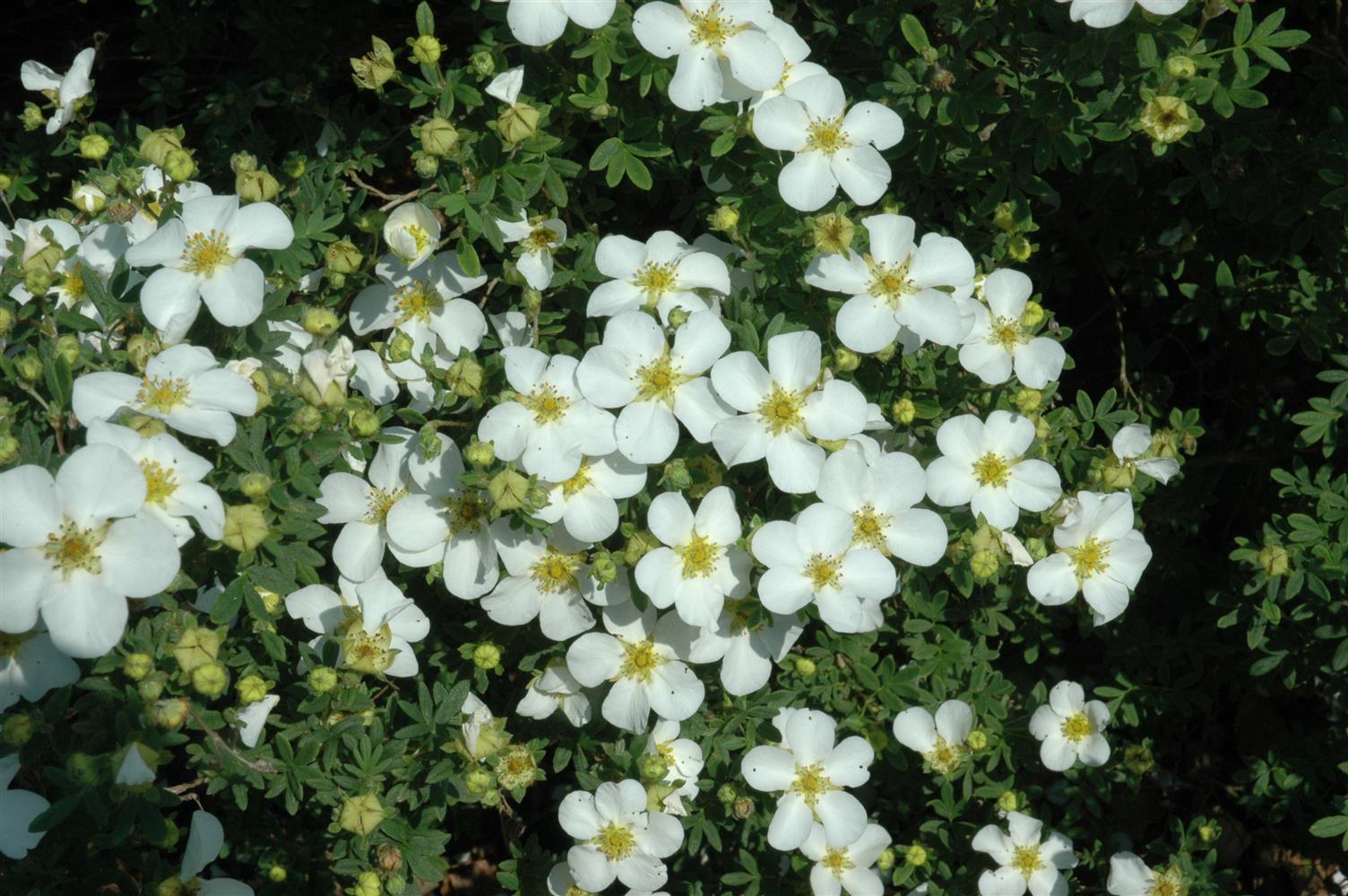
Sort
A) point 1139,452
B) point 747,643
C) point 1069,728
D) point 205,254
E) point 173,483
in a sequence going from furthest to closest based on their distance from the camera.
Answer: point 1069,728 → point 1139,452 → point 747,643 → point 205,254 → point 173,483

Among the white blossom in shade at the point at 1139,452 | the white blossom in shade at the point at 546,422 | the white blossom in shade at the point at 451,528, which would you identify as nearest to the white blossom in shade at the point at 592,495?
the white blossom in shade at the point at 546,422

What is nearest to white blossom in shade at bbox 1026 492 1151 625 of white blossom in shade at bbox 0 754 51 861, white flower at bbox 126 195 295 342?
white flower at bbox 126 195 295 342

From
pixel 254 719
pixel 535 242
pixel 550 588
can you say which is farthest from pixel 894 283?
pixel 254 719

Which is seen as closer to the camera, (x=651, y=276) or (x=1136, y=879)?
(x=651, y=276)

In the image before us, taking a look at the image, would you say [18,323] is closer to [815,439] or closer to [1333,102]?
[815,439]

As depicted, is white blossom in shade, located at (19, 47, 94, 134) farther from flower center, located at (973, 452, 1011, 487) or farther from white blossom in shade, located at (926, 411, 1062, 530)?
flower center, located at (973, 452, 1011, 487)

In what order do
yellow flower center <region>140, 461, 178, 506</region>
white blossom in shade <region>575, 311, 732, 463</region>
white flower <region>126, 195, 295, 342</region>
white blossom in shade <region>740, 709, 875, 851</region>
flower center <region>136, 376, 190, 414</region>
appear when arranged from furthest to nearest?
white blossom in shade <region>740, 709, 875, 851</region> → white blossom in shade <region>575, 311, 732, 463</region> → white flower <region>126, 195, 295, 342</region> → flower center <region>136, 376, 190, 414</region> → yellow flower center <region>140, 461, 178, 506</region>

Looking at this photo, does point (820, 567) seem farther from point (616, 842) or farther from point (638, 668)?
point (616, 842)
